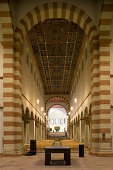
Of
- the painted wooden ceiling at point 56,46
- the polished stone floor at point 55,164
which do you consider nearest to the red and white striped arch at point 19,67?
the polished stone floor at point 55,164

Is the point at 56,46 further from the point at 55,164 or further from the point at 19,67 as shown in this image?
the point at 55,164

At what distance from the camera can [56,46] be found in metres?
20.3

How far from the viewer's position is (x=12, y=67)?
12664 millimetres

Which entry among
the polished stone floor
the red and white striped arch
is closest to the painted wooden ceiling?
the red and white striped arch

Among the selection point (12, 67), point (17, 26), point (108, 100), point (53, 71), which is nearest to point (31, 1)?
point (17, 26)

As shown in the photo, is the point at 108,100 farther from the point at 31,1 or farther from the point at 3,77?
the point at 31,1

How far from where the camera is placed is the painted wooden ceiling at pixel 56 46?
17.0 meters

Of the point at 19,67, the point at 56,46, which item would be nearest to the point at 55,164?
the point at 19,67

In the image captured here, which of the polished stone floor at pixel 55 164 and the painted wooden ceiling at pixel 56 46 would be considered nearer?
the polished stone floor at pixel 55 164

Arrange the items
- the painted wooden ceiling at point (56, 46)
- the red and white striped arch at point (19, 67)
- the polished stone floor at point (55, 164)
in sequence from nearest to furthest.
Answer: the polished stone floor at point (55, 164) < the red and white striped arch at point (19, 67) < the painted wooden ceiling at point (56, 46)

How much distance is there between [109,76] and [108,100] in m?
1.15

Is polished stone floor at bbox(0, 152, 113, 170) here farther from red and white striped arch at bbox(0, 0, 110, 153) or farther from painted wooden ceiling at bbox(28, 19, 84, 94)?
painted wooden ceiling at bbox(28, 19, 84, 94)

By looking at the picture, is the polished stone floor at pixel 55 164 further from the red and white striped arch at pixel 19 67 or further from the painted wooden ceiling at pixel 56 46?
the painted wooden ceiling at pixel 56 46

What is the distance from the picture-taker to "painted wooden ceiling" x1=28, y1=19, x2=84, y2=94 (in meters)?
17.0
